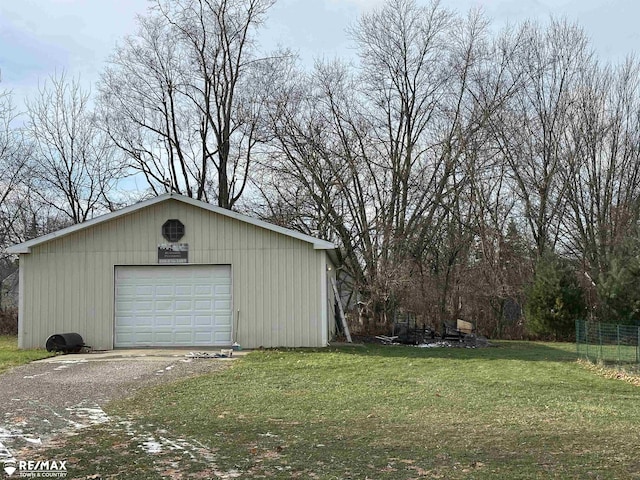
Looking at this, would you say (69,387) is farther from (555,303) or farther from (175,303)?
(555,303)

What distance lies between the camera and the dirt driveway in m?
7.49

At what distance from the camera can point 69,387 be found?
35.4ft

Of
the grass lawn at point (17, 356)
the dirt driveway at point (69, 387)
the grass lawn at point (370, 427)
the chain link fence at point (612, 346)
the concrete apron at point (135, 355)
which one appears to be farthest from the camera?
the concrete apron at point (135, 355)

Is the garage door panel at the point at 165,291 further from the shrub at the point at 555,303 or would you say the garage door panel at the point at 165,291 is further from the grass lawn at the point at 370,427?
the shrub at the point at 555,303

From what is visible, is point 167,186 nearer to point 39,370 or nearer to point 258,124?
point 258,124

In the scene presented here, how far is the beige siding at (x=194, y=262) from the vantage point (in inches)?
672

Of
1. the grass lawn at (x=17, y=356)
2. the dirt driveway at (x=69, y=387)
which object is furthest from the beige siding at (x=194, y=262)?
the dirt driveway at (x=69, y=387)

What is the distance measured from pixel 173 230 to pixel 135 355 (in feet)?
10.6

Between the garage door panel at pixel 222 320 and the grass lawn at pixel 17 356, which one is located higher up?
the garage door panel at pixel 222 320

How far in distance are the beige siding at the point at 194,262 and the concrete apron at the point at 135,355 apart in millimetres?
875

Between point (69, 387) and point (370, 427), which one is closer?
point (370, 427)

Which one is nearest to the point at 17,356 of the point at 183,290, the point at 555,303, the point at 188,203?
the point at 183,290

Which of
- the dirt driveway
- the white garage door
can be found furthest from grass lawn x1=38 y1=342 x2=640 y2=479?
the white garage door

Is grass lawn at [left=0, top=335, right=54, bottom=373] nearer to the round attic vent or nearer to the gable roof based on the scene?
the gable roof
